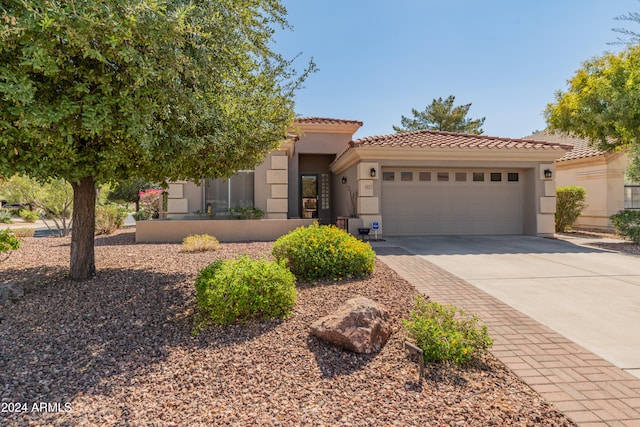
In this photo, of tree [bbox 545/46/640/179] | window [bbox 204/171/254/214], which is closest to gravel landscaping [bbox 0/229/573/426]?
window [bbox 204/171/254/214]

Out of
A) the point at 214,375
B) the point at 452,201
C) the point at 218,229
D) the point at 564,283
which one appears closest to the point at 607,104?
the point at 452,201

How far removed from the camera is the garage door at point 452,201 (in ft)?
40.4

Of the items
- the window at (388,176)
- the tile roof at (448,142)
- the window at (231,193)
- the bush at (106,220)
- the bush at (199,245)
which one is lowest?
the bush at (199,245)

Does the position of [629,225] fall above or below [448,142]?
below

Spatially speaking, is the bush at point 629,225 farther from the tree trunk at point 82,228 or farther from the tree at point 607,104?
the tree trunk at point 82,228

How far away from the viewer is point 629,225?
35.6 ft

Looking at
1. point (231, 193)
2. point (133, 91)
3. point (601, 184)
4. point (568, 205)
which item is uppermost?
point (133, 91)

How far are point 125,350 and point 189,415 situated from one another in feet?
4.64

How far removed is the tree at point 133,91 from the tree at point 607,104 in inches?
388

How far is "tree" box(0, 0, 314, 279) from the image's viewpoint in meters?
3.21

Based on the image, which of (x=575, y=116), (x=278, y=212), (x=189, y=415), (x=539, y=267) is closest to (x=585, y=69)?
(x=575, y=116)

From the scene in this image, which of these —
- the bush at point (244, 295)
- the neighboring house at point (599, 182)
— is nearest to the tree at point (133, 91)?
the bush at point (244, 295)

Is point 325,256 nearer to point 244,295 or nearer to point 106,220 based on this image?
point 244,295

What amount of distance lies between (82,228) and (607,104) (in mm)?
14540
